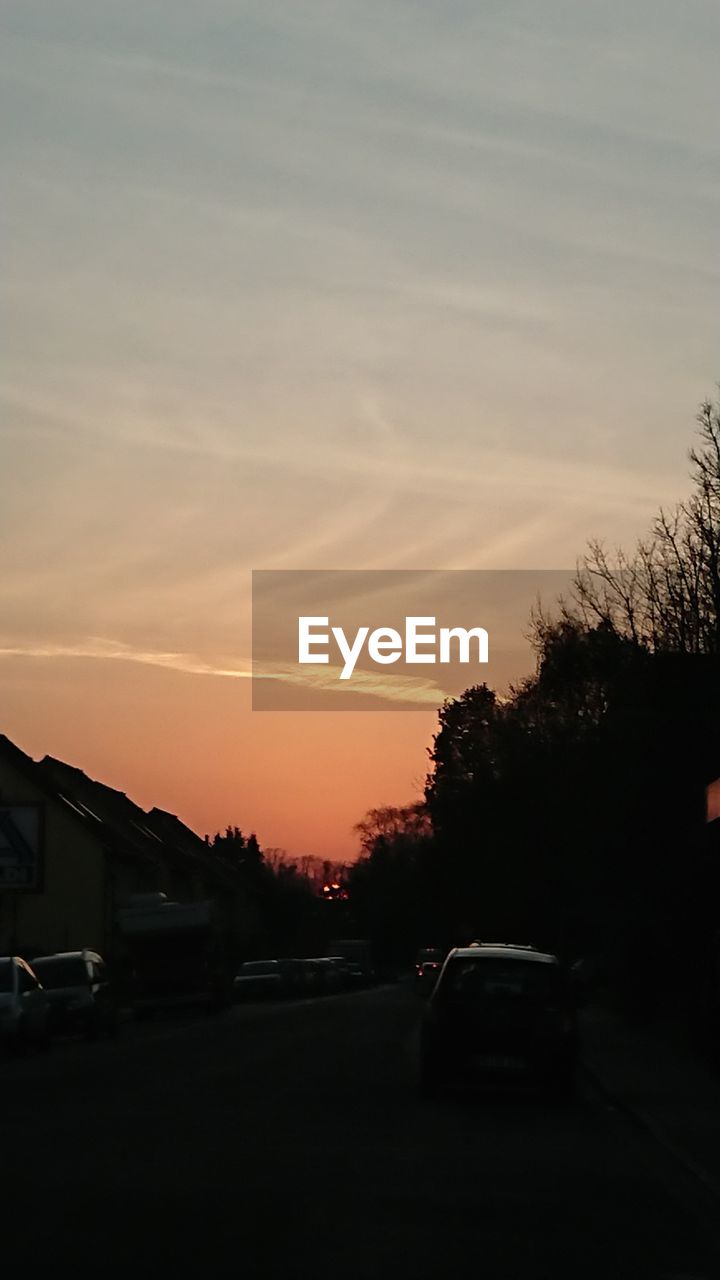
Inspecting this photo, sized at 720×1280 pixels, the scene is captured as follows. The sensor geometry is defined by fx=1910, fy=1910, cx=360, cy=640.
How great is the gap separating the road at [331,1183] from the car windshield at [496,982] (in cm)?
120

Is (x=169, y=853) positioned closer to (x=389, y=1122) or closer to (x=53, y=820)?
(x=53, y=820)

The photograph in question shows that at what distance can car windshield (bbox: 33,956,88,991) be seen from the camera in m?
41.0

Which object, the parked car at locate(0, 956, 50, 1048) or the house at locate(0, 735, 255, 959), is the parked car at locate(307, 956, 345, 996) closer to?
the house at locate(0, 735, 255, 959)

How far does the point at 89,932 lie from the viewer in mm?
73812

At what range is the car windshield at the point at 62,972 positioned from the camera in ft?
134

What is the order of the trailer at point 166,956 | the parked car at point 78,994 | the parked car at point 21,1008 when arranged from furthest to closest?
the trailer at point 166,956, the parked car at point 78,994, the parked car at point 21,1008

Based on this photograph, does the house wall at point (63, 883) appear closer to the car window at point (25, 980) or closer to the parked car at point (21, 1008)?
the parked car at point (21, 1008)

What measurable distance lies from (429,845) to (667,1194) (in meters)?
86.1

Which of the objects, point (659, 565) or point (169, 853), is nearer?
point (659, 565)

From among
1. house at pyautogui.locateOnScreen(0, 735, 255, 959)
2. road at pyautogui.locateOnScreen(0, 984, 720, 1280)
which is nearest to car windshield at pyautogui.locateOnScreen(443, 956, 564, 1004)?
road at pyautogui.locateOnScreen(0, 984, 720, 1280)

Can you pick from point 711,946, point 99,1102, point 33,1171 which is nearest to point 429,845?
point 711,946

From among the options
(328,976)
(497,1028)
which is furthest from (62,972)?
(328,976)

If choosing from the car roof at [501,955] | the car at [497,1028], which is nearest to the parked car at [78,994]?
the car roof at [501,955]

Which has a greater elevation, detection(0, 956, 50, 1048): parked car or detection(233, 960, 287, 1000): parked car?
detection(0, 956, 50, 1048): parked car
